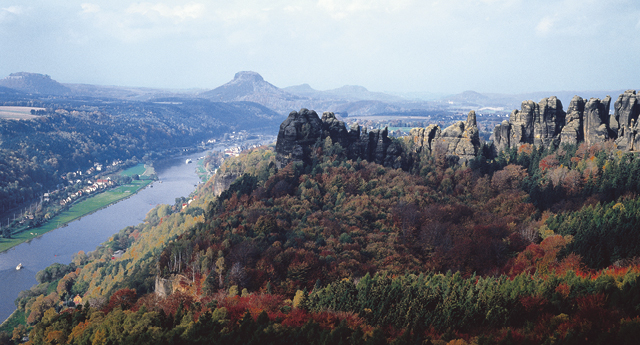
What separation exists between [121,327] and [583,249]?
32985 mm

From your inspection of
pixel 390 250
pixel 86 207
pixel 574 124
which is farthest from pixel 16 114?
pixel 574 124

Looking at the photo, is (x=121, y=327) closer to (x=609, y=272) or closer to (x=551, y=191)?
(x=609, y=272)

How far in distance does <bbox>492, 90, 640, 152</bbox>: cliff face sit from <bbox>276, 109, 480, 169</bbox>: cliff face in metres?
8.20

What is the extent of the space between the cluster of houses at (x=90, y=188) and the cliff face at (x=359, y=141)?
68.9 m

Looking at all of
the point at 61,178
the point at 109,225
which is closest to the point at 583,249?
the point at 109,225

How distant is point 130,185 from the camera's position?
126 meters

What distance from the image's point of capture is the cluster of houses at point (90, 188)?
105 meters

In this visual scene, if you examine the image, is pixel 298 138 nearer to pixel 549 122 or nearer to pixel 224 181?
pixel 224 181

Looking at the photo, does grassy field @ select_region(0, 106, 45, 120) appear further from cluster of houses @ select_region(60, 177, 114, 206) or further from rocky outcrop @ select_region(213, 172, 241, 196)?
rocky outcrop @ select_region(213, 172, 241, 196)

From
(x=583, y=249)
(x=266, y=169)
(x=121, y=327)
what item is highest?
(x=266, y=169)

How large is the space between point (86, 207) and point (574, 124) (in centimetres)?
9804

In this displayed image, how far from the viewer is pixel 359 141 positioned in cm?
6356

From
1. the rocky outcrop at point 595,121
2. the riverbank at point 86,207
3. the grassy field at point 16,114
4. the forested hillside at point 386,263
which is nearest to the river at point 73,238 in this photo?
the riverbank at point 86,207

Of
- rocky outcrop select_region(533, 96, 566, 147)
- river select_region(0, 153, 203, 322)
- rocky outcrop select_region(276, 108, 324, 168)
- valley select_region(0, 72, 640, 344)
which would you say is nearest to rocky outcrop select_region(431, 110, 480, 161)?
valley select_region(0, 72, 640, 344)
